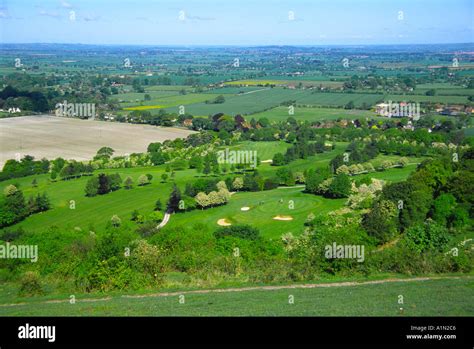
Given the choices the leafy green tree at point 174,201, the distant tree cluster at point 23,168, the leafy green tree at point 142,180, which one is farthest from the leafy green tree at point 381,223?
the distant tree cluster at point 23,168

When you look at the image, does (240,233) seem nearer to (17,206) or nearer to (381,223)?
(381,223)

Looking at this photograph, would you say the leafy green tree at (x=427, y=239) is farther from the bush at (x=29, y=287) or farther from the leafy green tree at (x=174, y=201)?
the leafy green tree at (x=174, y=201)

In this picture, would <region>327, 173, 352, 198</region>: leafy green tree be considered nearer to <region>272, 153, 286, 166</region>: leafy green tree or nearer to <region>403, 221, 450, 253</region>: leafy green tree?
→ <region>272, 153, 286, 166</region>: leafy green tree

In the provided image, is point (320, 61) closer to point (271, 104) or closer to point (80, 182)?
point (271, 104)
